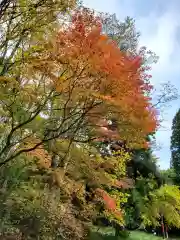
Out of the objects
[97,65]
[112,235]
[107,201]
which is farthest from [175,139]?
[97,65]

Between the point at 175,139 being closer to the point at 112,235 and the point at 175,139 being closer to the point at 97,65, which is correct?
the point at 112,235

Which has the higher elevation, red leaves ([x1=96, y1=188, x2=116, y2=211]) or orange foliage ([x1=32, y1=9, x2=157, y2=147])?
orange foliage ([x1=32, y1=9, x2=157, y2=147])

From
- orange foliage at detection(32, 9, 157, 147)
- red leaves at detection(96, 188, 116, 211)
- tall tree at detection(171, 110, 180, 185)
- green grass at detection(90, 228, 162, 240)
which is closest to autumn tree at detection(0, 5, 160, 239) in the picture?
orange foliage at detection(32, 9, 157, 147)

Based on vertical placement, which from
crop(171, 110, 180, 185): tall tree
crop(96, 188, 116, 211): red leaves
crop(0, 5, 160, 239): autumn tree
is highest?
crop(171, 110, 180, 185): tall tree

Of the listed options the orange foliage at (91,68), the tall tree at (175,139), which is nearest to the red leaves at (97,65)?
the orange foliage at (91,68)

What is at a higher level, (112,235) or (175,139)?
(175,139)

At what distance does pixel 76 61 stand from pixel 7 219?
5.90 metres

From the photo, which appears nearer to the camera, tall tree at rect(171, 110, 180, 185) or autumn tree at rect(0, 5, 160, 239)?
autumn tree at rect(0, 5, 160, 239)

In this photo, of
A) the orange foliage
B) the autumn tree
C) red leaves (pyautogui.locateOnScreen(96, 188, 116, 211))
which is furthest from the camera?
red leaves (pyautogui.locateOnScreen(96, 188, 116, 211))

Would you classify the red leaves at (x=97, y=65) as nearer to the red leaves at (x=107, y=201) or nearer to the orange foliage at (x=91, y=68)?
the orange foliage at (x=91, y=68)

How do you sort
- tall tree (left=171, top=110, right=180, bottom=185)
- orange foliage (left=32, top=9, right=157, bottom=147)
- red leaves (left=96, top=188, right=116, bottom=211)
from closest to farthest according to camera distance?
orange foliage (left=32, top=9, right=157, bottom=147) → red leaves (left=96, top=188, right=116, bottom=211) → tall tree (left=171, top=110, right=180, bottom=185)

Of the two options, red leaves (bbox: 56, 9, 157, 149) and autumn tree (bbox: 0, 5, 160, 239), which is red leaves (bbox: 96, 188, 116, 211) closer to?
autumn tree (bbox: 0, 5, 160, 239)

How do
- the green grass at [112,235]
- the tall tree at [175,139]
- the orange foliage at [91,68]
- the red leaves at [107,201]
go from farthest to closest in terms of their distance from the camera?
the tall tree at [175,139]
the green grass at [112,235]
the red leaves at [107,201]
the orange foliage at [91,68]

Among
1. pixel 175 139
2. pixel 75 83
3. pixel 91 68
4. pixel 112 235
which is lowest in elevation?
pixel 112 235
